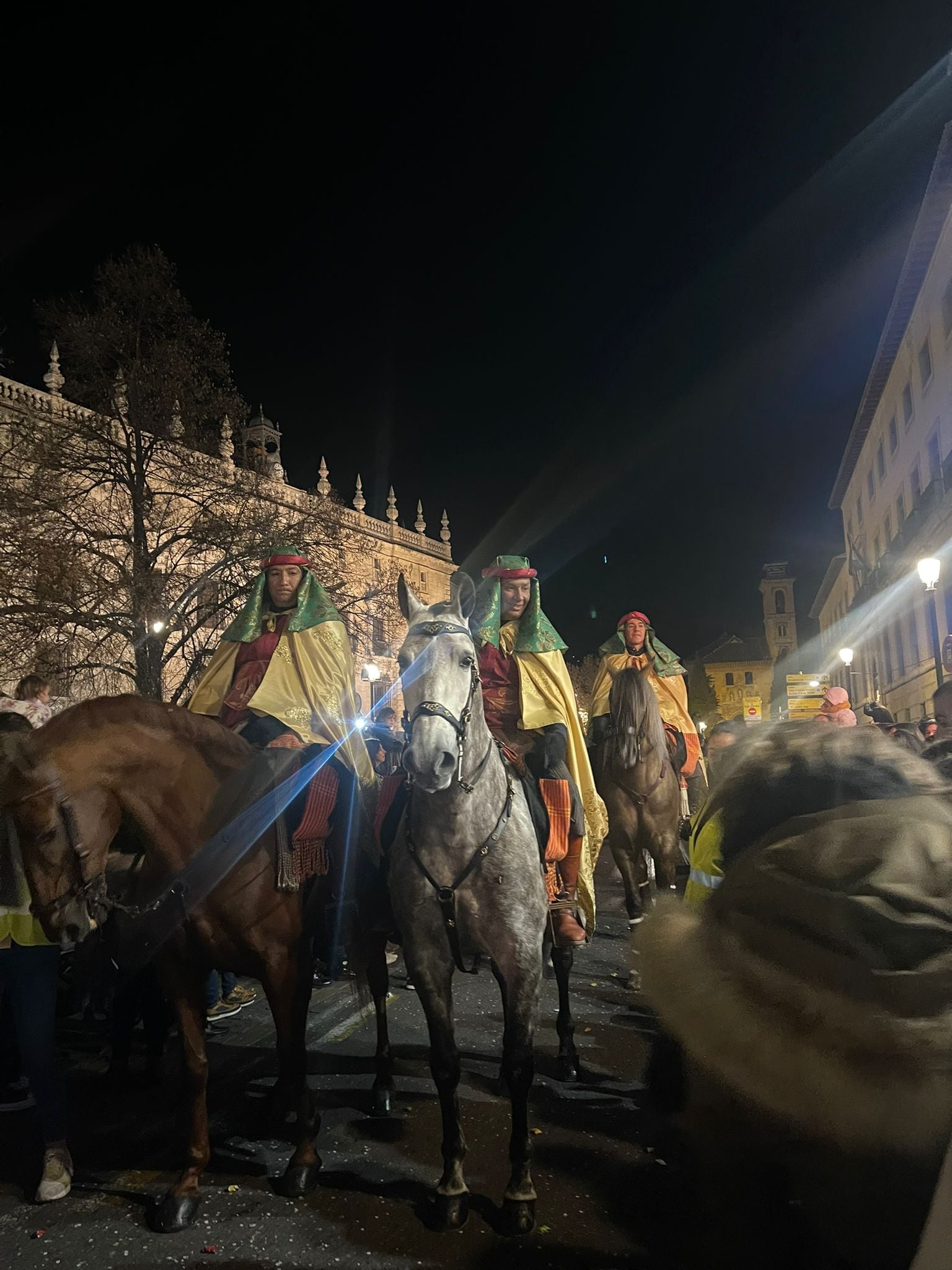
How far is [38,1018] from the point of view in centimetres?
380

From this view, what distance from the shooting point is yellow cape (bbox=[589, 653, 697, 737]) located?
27.6 ft

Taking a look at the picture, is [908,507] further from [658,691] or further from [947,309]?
[658,691]

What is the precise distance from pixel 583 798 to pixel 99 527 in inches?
592

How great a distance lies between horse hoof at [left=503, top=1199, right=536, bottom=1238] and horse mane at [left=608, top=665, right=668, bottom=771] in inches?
168

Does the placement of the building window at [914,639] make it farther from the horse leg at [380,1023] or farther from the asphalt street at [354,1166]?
the horse leg at [380,1023]

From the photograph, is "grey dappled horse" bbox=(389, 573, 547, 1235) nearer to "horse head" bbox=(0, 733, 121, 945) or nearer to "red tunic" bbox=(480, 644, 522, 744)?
"red tunic" bbox=(480, 644, 522, 744)

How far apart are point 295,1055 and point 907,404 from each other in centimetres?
3521

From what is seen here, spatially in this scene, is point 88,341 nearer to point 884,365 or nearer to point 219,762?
point 219,762

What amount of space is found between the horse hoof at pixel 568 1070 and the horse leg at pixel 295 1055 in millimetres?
1742

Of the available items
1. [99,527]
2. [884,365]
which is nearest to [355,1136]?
[99,527]

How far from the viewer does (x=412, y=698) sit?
347 cm

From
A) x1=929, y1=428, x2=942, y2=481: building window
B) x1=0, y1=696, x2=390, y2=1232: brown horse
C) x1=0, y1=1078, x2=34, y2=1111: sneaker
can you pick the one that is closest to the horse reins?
x1=0, y1=696, x2=390, y2=1232: brown horse

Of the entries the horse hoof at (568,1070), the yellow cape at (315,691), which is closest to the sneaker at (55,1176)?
the yellow cape at (315,691)

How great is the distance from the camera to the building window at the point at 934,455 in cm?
2662
